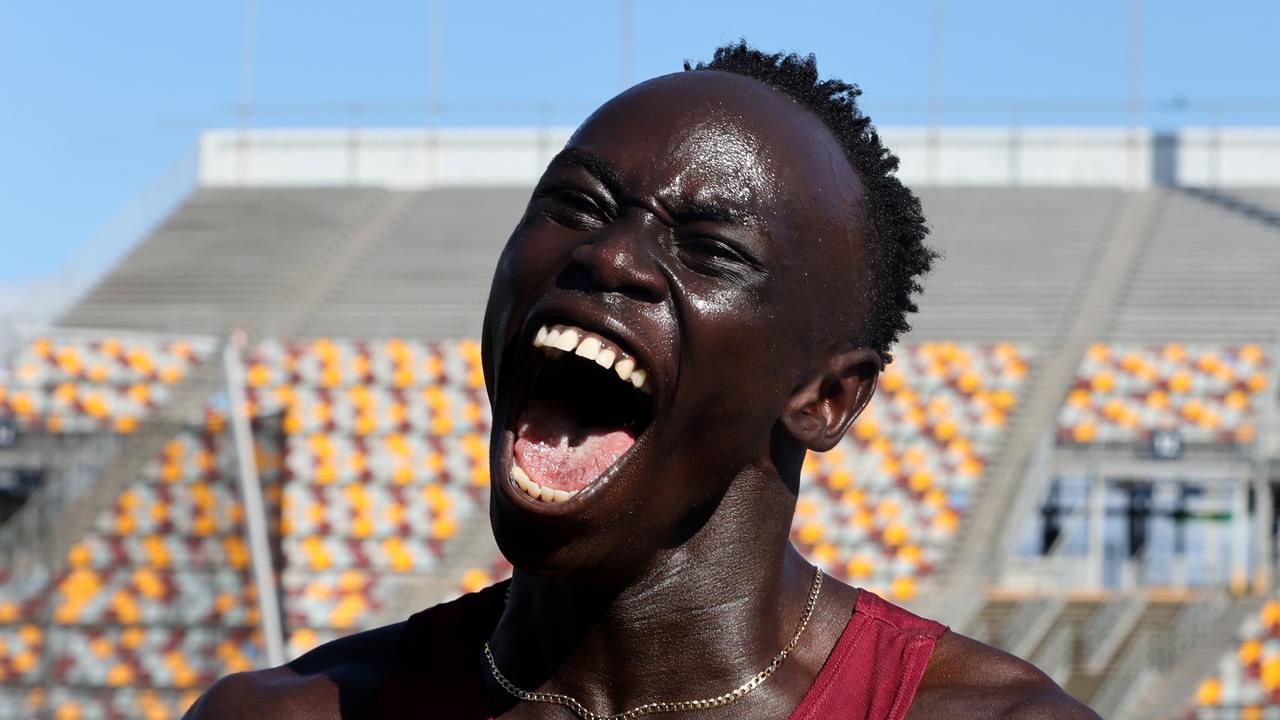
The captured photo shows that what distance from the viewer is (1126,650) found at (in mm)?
12867

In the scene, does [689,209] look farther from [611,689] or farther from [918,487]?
[918,487]

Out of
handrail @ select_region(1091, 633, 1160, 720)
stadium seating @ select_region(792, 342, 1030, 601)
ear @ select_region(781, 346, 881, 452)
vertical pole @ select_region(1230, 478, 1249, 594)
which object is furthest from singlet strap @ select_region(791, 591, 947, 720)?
vertical pole @ select_region(1230, 478, 1249, 594)

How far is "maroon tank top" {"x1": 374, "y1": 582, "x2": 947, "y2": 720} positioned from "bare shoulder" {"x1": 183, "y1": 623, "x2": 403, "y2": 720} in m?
0.04

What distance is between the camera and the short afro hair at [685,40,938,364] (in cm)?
150

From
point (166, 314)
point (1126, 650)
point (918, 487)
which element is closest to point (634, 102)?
point (1126, 650)

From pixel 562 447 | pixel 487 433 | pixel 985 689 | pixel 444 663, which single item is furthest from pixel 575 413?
pixel 487 433

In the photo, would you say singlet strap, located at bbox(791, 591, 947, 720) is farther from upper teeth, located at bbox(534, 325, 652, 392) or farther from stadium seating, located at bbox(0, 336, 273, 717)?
stadium seating, located at bbox(0, 336, 273, 717)

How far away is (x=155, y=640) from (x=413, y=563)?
3.46m

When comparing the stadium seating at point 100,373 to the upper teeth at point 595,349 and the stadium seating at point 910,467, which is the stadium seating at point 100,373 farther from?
the upper teeth at point 595,349

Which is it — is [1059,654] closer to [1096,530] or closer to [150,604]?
[1096,530]

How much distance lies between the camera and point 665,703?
141 cm

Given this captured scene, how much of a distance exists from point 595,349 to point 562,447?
9 cm

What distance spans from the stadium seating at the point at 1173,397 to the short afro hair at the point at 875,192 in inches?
537

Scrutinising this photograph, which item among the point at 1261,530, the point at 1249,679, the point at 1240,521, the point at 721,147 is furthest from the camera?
the point at 1240,521
